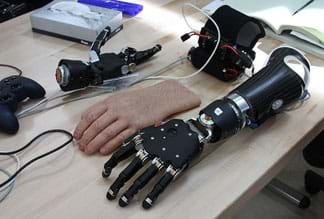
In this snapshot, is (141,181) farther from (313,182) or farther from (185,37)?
(313,182)

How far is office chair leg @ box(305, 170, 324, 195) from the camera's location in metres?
1.58

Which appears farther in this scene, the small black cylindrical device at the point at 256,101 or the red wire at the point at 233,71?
the red wire at the point at 233,71

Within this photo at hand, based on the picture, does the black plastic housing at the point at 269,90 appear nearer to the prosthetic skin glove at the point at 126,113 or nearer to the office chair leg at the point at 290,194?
the prosthetic skin glove at the point at 126,113

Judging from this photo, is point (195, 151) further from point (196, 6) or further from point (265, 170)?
point (196, 6)

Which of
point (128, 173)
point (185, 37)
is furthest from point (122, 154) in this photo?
point (185, 37)

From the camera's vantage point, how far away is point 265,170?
0.75 metres

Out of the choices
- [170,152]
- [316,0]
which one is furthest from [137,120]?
[316,0]

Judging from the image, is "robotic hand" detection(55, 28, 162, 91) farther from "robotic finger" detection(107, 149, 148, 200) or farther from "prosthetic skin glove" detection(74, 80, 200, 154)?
"robotic finger" detection(107, 149, 148, 200)

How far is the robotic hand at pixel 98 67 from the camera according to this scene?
0.89 meters

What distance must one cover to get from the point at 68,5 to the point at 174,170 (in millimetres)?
631

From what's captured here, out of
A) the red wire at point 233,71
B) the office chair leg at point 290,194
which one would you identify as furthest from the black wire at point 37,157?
Answer: the office chair leg at point 290,194

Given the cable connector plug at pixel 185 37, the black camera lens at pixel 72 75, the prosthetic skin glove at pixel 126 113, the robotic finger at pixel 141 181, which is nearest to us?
the robotic finger at pixel 141 181

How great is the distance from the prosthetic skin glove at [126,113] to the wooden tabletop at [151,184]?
→ 0.02 metres

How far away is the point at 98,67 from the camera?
3.04ft
